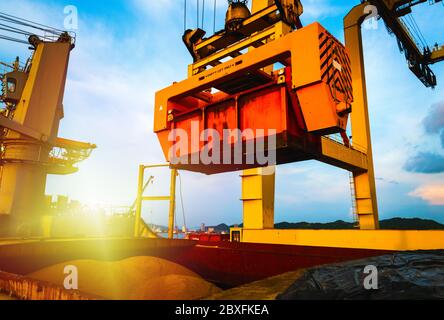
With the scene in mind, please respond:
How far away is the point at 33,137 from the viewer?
46.1 feet

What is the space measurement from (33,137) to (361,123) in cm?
1638

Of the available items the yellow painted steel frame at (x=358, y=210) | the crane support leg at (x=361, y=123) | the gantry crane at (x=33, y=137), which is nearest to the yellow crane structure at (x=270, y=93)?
the yellow painted steel frame at (x=358, y=210)

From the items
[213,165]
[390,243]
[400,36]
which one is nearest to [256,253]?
[213,165]

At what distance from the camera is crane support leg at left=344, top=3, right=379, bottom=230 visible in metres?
13.5

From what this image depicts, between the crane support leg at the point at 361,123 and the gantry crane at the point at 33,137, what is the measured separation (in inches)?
606

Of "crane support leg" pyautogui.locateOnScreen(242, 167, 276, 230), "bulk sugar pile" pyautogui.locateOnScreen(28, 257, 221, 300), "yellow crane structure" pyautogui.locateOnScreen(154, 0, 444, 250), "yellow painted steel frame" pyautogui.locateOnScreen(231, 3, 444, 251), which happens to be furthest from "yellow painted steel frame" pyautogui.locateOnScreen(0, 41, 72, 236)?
"yellow crane structure" pyautogui.locateOnScreen(154, 0, 444, 250)

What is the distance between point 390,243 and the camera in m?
8.70

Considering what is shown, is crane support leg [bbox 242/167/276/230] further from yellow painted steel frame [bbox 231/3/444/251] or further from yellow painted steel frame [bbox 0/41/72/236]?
yellow painted steel frame [bbox 0/41/72/236]

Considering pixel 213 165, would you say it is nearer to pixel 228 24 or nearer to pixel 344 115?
pixel 344 115

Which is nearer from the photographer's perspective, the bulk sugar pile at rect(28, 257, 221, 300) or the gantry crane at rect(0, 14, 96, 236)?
the bulk sugar pile at rect(28, 257, 221, 300)

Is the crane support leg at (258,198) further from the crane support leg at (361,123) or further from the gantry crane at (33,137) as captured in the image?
the gantry crane at (33,137)

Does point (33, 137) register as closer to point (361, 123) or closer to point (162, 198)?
point (162, 198)

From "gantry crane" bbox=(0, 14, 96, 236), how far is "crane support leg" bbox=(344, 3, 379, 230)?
1540 cm
